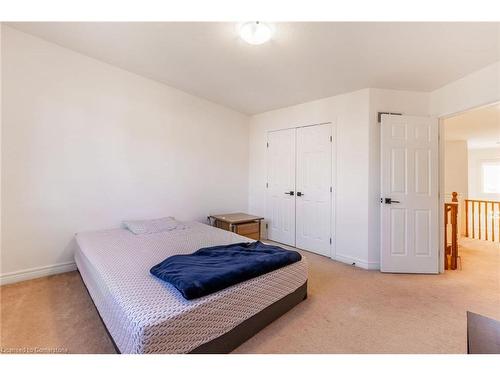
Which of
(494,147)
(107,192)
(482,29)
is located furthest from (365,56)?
(494,147)

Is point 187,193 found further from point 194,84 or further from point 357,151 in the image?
point 357,151

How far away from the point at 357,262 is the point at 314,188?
116 centimetres

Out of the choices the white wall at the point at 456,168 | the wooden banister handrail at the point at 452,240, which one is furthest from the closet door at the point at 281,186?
the white wall at the point at 456,168

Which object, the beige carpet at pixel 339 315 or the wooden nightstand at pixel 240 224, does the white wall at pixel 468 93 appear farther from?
the wooden nightstand at pixel 240 224

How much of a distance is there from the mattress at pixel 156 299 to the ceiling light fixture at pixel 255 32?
6.51 ft

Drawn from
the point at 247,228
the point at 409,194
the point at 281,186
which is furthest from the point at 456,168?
the point at 247,228

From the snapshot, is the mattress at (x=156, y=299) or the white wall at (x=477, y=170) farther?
the white wall at (x=477, y=170)

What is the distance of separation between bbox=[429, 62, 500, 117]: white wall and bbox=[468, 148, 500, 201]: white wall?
713 cm

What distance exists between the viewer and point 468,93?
8.31 feet

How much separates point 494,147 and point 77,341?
10799 millimetres

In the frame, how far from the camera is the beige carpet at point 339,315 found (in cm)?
161

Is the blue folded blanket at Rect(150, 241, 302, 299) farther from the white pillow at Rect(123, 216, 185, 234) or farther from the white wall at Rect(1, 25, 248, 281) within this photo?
the white wall at Rect(1, 25, 248, 281)

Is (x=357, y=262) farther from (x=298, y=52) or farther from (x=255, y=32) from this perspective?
(x=255, y=32)
